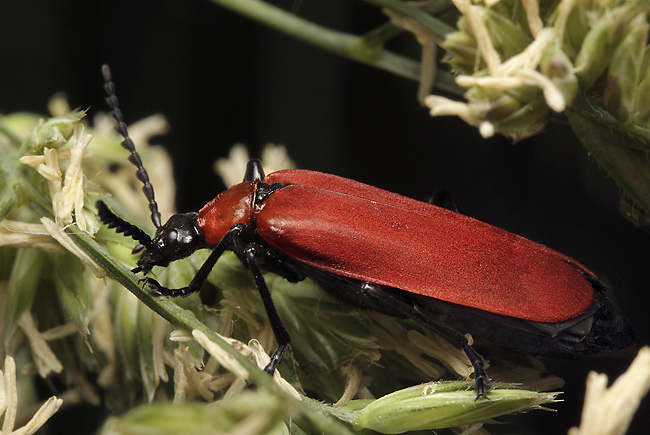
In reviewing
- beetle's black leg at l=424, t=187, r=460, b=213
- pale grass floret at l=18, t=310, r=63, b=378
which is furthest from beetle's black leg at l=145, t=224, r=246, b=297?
beetle's black leg at l=424, t=187, r=460, b=213

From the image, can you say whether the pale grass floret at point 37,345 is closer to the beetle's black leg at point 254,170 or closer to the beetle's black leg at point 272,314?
the beetle's black leg at point 272,314

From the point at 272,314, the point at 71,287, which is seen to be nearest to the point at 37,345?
the point at 71,287

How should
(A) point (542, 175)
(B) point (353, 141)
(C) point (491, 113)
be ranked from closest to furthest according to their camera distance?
(C) point (491, 113) → (A) point (542, 175) → (B) point (353, 141)

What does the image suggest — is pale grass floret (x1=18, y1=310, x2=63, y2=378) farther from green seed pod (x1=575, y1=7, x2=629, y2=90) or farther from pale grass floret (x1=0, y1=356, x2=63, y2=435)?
green seed pod (x1=575, y1=7, x2=629, y2=90)

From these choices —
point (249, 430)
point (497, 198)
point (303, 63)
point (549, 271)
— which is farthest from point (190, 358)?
point (303, 63)

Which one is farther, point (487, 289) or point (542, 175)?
point (542, 175)

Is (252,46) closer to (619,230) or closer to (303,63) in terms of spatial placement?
(303,63)
